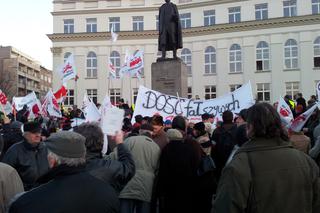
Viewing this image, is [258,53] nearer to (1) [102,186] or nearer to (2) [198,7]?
(2) [198,7]

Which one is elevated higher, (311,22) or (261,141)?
(311,22)

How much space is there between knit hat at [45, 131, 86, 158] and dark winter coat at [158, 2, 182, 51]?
477 inches

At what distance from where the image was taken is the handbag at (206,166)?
18.0 ft

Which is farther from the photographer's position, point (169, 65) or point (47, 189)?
point (169, 65)


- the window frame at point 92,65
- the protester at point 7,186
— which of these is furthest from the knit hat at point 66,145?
the window frame at point 92,65

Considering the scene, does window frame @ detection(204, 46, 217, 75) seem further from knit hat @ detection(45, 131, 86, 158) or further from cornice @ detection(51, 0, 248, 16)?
knit hat @ detection(45, 131, 86, 158)

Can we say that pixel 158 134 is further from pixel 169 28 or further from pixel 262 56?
pixel 262 56

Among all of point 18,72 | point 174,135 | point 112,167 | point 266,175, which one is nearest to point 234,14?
point 174,135

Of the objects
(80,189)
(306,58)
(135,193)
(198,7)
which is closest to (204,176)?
(135,193)

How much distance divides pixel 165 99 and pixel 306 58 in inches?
1320

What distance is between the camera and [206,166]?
550 cm

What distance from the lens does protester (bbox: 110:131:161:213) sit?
5492 millimetres

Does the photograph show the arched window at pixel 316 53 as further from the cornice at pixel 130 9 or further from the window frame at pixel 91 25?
the window frame at pixel 91 25

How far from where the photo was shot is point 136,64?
21172 mm
